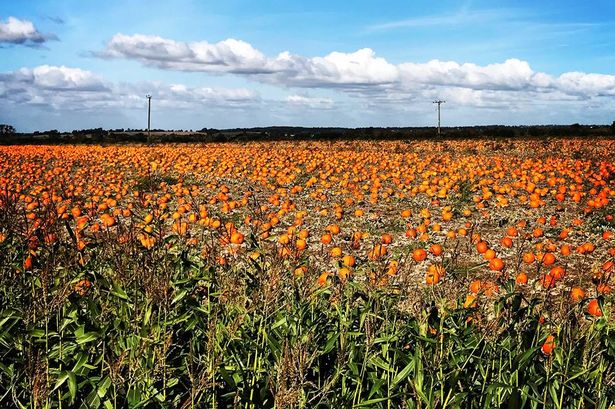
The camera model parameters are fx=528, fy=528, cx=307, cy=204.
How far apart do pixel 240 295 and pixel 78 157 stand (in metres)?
20.0

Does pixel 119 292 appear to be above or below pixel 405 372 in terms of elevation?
above

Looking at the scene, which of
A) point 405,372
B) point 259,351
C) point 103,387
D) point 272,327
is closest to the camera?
point 103,387

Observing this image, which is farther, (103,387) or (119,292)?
(119,292)

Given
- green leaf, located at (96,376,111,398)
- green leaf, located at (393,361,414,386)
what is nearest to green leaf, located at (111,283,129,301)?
green leaf, located at (96,376,111,398)

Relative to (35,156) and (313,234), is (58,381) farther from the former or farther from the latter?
(35,156)

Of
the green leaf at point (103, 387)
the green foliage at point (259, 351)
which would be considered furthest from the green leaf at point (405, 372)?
the green leaf at point (103, 387)

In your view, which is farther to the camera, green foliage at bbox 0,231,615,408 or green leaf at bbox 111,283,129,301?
green leaf at bbox 111,283,129,301

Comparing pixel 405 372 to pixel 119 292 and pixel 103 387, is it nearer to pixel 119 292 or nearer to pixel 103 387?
pixel 103 387

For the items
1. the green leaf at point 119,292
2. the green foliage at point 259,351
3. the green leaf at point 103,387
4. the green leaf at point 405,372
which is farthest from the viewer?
the green leaf at point 119,292

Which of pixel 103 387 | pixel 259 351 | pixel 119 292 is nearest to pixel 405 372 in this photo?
pixel 259 351

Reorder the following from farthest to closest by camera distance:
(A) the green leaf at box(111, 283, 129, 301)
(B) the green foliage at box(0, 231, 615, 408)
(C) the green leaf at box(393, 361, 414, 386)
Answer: (A) the green leaf at box(111, 283, 129, 301), (C) the green leaf at box(393, 361, 414, 386), (B) the green foliage at box(0, 231, 615, 408)

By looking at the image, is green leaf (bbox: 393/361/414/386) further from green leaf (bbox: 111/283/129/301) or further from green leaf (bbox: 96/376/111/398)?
green leaf (bbox: 111/283/129/301)

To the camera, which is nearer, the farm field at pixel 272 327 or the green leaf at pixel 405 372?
the farm field at pixel 272 327

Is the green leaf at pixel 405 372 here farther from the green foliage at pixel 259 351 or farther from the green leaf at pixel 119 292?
the green leaf at pixel 119 292
